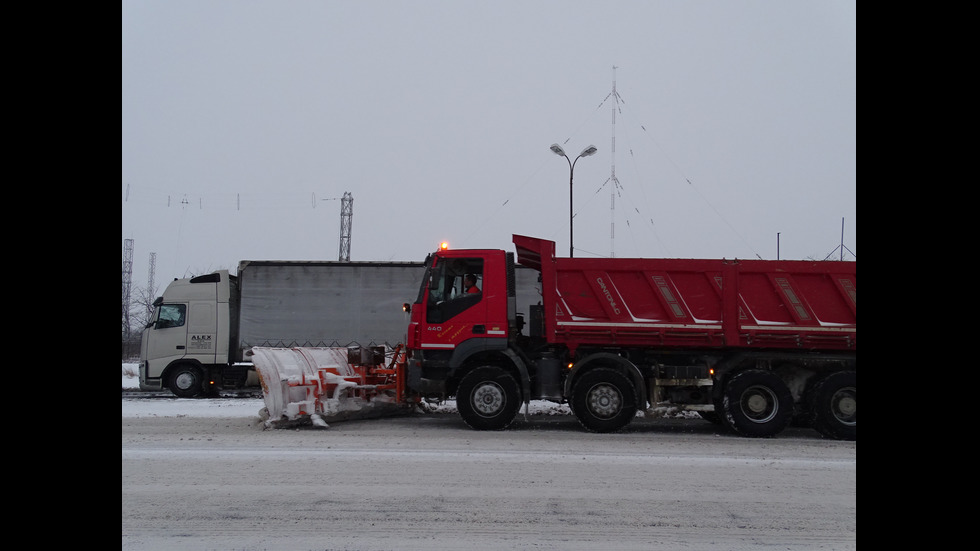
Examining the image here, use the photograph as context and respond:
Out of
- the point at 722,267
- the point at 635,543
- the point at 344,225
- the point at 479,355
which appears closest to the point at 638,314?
the point at 722,267

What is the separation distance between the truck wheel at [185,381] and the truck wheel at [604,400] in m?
10.7

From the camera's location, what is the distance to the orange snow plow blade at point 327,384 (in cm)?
1097

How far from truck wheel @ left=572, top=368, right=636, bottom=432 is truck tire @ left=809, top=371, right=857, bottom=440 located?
2.84 m

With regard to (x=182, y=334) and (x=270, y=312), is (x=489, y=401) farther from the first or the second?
(x=182, y=334)

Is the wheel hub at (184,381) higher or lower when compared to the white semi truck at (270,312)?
lower

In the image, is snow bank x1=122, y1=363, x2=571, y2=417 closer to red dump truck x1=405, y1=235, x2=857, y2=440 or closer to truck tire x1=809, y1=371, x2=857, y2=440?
red dump truck x1=405, y1=235, x2=857, y2=440

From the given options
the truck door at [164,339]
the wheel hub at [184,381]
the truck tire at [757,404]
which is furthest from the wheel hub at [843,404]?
the truck door at [164,339]

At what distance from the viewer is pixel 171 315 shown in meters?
17.2

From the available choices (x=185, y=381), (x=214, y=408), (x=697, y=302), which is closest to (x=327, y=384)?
(x=214, y=408)

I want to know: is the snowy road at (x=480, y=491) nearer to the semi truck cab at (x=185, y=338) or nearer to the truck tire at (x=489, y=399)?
the truck tire at (x=489, y=399)

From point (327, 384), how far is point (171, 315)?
7829 mm

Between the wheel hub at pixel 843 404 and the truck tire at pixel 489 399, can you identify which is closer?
the wheel hub at pixel 843 404
